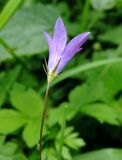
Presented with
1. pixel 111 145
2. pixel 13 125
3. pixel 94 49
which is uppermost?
pixel 13 125

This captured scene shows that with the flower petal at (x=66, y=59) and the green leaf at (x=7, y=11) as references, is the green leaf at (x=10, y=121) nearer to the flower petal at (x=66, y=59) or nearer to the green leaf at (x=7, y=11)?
the green leaf at (x=7, y=11)

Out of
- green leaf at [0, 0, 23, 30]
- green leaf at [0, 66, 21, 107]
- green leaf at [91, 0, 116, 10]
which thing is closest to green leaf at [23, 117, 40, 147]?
green leaf at [0, 66, 21, 107]

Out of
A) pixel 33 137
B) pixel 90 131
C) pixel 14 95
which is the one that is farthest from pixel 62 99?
pixel 33 137

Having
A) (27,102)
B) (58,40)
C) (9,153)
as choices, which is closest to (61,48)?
(58,40)

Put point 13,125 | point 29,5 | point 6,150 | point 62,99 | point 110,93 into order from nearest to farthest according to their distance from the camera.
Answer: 1. point 6,150
2. point 13,125
3. point 110,93
4. point 62,99
5. point 29,5

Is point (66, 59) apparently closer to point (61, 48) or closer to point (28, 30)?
point (61, 48)

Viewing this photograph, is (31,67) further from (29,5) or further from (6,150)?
(6,150)
